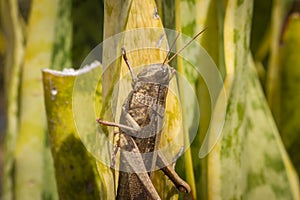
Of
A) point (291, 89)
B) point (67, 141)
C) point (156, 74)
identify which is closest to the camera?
point (156, 74)

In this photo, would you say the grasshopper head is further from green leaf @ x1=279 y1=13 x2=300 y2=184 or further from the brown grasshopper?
green leaf @ x1=279 y1=13 x2=300 y2=184

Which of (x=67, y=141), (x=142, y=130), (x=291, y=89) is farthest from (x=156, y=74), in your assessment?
(x=291, y=89)

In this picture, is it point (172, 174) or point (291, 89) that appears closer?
point (172, 174)

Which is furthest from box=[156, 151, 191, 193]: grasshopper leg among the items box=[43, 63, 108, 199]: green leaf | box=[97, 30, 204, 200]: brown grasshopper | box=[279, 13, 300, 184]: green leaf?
box=[279, 13, 300, 184]: green leaf

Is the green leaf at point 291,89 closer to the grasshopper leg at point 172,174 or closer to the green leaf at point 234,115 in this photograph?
the green leaf at point 234,115

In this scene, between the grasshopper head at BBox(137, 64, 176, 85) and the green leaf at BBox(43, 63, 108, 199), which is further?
the green leaf at BBox(43, 63, 108, 199)

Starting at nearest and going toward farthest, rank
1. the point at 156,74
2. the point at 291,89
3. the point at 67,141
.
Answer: the point at 156,74 < the point at 67,141 < the point at 291,89

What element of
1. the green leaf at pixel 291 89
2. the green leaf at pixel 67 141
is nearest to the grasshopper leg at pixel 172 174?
the green leaf at pixel 67 141

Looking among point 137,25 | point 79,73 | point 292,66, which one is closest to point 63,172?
point 79,73

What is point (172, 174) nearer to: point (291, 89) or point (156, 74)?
point (156, 74)
